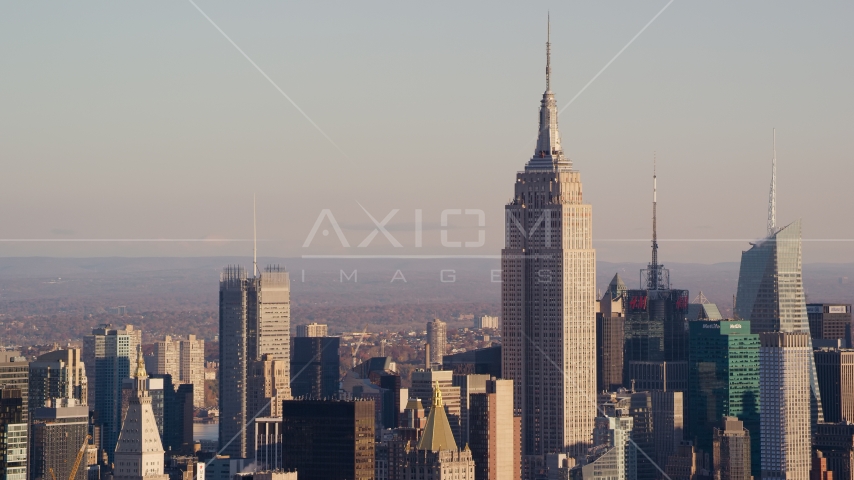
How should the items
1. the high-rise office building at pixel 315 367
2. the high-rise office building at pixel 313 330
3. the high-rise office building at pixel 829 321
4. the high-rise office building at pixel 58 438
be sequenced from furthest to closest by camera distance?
the high-rise office building at pixel 829 321 < the high-rise office building at pixel 315 367 < the high-rise office building at pixel 313 330 < the high-rise office building at pixel 58 438

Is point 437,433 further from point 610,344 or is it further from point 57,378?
point 610,344

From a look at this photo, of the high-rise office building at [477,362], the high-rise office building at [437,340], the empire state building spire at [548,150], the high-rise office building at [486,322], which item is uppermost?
the empire state building spire at [548,150]

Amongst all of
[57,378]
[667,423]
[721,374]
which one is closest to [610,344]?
[667,423]

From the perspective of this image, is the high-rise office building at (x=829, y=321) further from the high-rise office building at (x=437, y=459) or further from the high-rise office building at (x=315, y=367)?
the high-rise office building at (x=437, y=459)

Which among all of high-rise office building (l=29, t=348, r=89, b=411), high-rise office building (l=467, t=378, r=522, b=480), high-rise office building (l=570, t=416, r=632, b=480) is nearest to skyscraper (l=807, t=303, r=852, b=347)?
high-rise office building (l=570, t=416, r=632, b=480)

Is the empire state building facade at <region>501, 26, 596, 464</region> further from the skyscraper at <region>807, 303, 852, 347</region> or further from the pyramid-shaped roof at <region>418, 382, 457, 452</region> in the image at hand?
the pyramid-shaped roof at <region>418, 382, 457, 452</region>

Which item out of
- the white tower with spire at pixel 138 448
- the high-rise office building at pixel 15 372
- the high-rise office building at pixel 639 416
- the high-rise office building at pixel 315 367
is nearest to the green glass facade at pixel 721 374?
the high-rise office building at pixel 639 416
